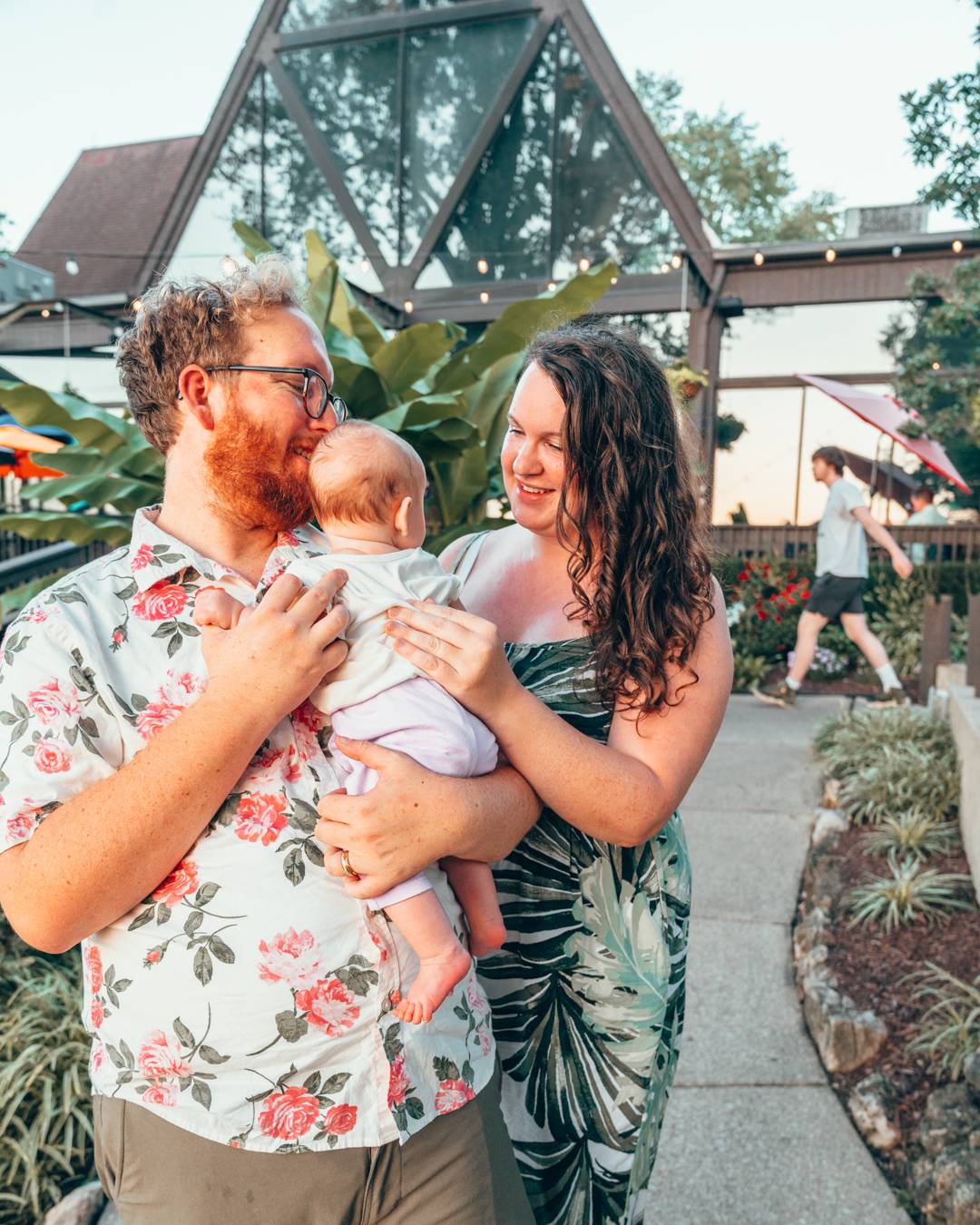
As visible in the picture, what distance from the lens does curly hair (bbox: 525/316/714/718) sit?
1823 millimetres

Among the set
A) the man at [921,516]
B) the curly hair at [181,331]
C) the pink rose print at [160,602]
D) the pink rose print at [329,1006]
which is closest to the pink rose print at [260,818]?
the pink rose print at [329,1006]

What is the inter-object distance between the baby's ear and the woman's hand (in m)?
0.16

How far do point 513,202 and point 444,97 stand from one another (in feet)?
6.08

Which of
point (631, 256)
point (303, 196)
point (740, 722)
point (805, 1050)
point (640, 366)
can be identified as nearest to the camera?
point (640, 366)

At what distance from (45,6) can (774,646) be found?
16.9 metres

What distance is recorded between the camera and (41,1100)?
3334 millimetres

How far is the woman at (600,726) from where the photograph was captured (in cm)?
184

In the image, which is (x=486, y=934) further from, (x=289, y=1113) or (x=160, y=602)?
(x=160, y=602)

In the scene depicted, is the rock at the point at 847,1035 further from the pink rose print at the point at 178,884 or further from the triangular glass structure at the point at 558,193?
the triangular glass structure at the point at 558,193

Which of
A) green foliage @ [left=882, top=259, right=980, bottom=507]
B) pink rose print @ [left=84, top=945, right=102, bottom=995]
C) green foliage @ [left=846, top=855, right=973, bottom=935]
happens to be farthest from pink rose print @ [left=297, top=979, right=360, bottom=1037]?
green foliage @ [left=882, top=259, right=980, bottom=507]

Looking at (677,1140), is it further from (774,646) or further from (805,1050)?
(774,646)

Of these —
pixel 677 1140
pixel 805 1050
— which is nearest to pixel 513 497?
pixel 677 1140

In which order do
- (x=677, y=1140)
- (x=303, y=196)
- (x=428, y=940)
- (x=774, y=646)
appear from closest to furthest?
(x=428, y=940) < (x=677, y=1140) < (x=774, y=646) < (x=303, y=196)

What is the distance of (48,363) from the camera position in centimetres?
1758
